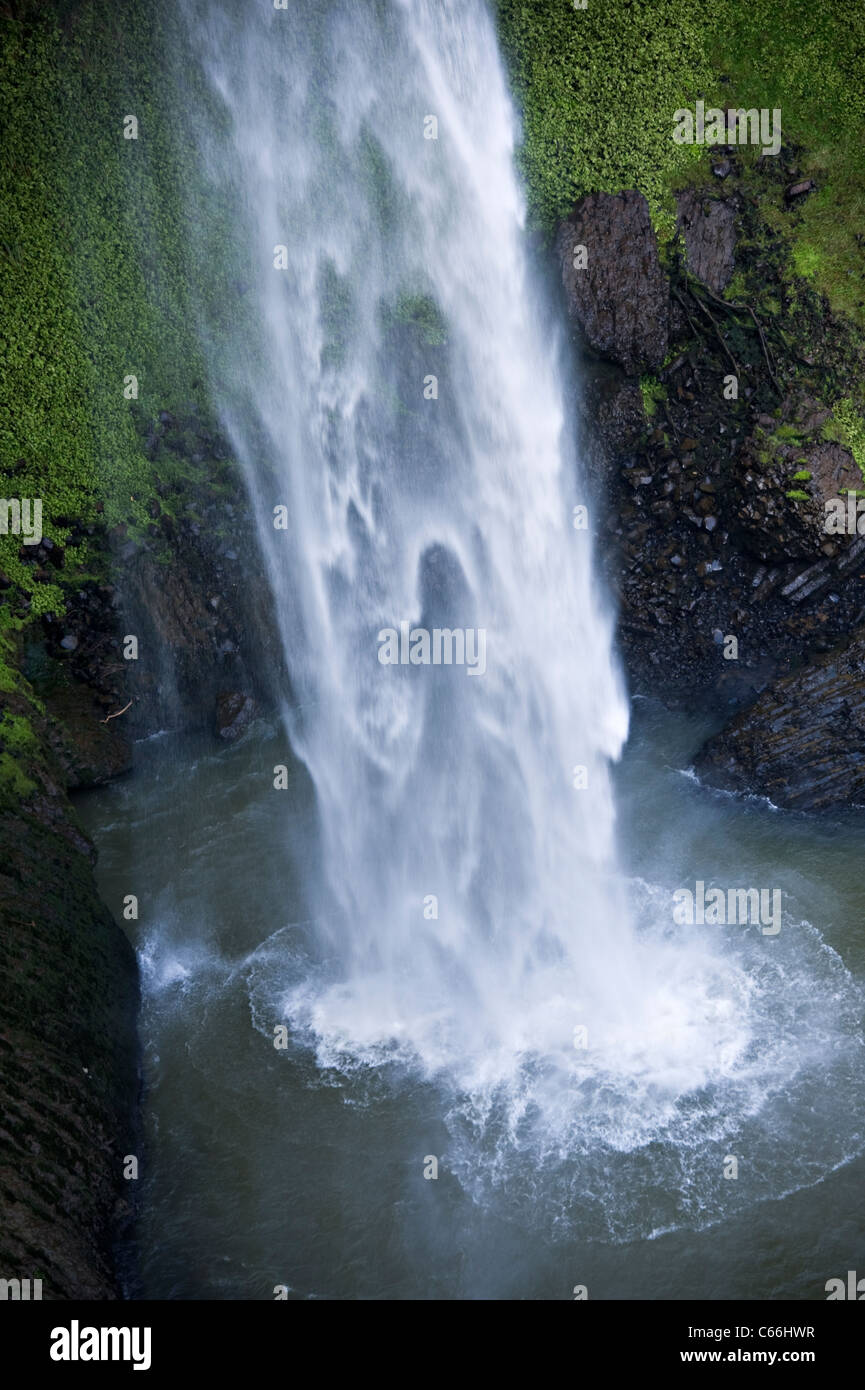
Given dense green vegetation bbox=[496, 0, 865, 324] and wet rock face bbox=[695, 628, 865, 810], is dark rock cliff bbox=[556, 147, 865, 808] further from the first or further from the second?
wet rock face bbox=[695, 628, 865, 810]

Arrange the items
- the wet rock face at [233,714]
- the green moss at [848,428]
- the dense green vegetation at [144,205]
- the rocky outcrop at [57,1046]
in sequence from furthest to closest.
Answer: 1. the wet rock face at [233,714]
2. the dense green vegetation at [144,205]
3. the green moss at [848,428]
4. the rocky outcrop at [57,1046]

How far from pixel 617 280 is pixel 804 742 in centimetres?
845

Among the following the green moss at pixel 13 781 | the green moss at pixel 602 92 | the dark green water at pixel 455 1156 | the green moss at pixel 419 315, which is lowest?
the dark green water at pixel 455 1156

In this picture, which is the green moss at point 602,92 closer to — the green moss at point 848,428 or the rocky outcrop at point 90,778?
the green moss at point 848,428

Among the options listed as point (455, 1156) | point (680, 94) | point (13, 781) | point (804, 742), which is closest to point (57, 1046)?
point (13, 781)

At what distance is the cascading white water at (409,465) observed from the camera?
1730 centimetres

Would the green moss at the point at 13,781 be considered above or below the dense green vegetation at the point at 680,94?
below

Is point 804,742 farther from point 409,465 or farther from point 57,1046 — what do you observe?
point 57,1046

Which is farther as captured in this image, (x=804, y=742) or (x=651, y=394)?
(x=651, y=394)

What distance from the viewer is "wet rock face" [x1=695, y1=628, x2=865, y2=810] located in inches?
740

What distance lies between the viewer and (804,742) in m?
19.0

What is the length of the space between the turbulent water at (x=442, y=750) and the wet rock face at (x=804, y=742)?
169cm

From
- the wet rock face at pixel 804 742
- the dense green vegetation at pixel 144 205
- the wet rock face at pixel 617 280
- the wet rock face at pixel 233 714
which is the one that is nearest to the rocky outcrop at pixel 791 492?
the dense green vegetation at pixel 144 205

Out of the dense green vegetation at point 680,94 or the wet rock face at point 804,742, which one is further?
the dense green vegetation at point 680,94
